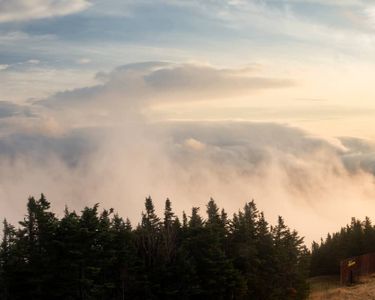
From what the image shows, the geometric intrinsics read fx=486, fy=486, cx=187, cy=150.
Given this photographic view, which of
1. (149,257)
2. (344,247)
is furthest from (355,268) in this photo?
Answer: (344,247)

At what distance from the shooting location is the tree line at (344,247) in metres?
127

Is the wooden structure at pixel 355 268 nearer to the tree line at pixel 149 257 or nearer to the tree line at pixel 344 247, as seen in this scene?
the tree line at pixel 149 257

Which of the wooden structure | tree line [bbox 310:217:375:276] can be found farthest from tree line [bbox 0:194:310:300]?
Result: tree line [bbox 310:217:375:276]

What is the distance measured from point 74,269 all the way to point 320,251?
349 feet

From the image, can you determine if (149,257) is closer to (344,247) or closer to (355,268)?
(355,268)

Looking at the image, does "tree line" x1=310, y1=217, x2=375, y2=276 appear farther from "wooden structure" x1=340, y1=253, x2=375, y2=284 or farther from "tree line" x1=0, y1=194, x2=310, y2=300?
"tree line" x1=0, y1=194, x2=310, y2=300

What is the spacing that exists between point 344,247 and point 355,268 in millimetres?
49544

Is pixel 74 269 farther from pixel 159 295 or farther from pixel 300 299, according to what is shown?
pixel 300 299

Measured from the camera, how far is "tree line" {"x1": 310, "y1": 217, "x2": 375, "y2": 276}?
418ft

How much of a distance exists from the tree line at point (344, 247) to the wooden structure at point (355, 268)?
4182cm

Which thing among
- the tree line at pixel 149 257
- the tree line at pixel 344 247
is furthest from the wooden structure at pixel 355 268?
the tree line at pixel 344 247

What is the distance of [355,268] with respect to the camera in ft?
269

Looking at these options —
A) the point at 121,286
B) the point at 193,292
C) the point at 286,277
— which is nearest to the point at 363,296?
the point at 286,277

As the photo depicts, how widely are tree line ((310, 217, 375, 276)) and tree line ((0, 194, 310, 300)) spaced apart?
173ft
